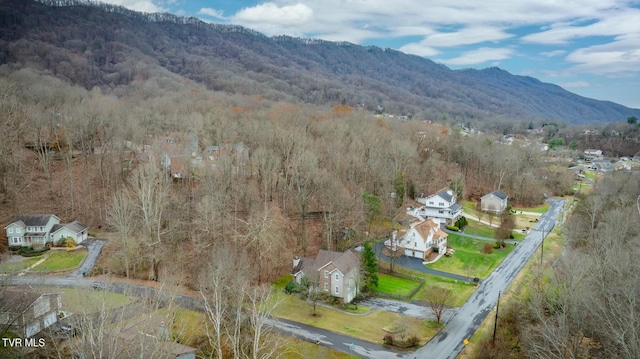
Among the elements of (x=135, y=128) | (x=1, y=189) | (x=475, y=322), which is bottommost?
(x=475, y=322)

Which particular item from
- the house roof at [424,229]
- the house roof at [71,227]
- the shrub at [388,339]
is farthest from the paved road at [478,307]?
the house roof at [71,227]

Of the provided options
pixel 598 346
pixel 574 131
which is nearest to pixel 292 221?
pixel 598 346

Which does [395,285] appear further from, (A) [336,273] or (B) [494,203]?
(B) [494,203]

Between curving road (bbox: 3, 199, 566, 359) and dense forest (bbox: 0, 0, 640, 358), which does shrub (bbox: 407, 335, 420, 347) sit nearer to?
curving road (bbox: 3, 199, 566, 359)

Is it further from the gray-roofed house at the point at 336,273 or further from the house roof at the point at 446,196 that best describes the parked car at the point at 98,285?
the house roof at the point at 446,196

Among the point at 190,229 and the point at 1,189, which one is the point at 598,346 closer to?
the point at 190,229

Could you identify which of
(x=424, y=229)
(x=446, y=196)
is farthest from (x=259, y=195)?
(x=446, y=196)

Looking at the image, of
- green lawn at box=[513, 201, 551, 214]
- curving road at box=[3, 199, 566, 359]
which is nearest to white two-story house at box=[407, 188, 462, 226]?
curving road at box=[3, 199, 566, 359]
